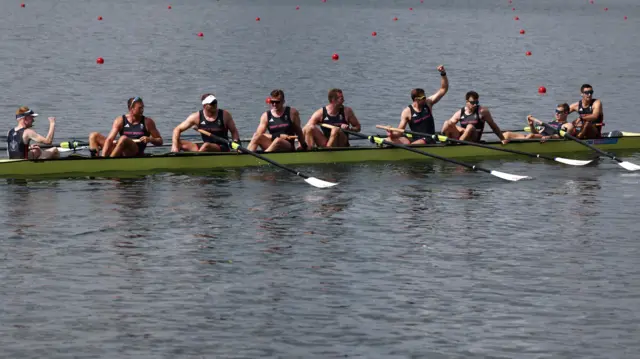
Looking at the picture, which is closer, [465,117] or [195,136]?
[465,117]

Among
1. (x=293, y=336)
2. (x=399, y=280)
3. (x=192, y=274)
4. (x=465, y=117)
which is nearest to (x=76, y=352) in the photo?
(x=293, y=336)

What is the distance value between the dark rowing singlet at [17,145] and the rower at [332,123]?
6.15 meters

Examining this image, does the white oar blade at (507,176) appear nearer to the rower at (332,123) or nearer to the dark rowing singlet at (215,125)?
the rower at (332,123)

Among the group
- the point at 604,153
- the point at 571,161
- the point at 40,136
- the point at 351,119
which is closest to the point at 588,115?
the point at 604,153

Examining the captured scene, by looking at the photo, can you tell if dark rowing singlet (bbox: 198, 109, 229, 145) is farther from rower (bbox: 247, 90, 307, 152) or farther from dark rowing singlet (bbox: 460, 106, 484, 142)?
dark rowing singlet (bbox: 460, 106, 484, 142)

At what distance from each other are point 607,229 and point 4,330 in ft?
35.5

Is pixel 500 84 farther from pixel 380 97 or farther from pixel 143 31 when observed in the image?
pixel 143 31

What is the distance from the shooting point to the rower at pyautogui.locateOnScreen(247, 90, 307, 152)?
2780 cm

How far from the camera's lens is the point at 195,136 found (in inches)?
1331

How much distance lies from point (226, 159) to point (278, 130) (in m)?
1.34

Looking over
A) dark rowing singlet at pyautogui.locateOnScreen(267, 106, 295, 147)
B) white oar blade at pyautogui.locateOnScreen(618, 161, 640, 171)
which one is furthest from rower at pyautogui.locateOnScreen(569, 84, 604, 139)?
dark rowing singlet at pyautogui.locateOnScreen(267, 106, 295, 147)

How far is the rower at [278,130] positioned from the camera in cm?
2780

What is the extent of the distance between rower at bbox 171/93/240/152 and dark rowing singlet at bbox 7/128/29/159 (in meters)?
3.02

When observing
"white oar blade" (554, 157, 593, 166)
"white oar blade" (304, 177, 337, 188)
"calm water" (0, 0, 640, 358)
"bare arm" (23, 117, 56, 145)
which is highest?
"bare arm" (23, 117, 56, 145)
